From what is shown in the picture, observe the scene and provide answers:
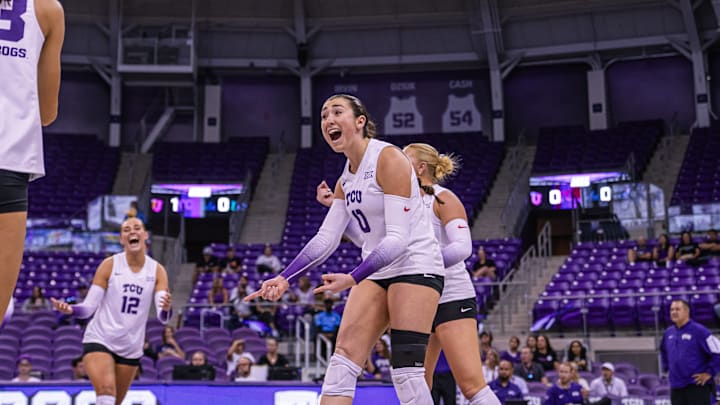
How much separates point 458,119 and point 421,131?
1.33m

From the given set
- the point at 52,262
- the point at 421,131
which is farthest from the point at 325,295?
the point at 421,131

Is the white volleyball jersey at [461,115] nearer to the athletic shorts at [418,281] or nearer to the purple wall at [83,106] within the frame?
the purple wall at [83,106]

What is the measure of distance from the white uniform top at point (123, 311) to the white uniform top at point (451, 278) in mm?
3020

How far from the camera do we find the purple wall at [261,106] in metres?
31.4

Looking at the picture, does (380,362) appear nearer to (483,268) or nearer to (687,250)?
(483,268)

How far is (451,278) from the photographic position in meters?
6.05

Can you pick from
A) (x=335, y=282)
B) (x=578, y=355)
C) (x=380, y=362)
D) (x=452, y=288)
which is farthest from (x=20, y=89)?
(x=578, y=355)

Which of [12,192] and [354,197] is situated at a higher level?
[354,197]

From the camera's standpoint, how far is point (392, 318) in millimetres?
4969

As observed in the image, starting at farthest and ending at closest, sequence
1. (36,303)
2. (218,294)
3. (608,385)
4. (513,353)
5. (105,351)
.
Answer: (218,294), (36,303), (513,353), (608,385), (105,351)

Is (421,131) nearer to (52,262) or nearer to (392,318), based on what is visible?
(52,262)

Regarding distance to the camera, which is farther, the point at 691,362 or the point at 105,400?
the point at 691,362

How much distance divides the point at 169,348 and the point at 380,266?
36.3 ft

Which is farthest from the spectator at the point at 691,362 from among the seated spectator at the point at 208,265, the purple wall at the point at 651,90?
the purple wall at the point at 651,90
